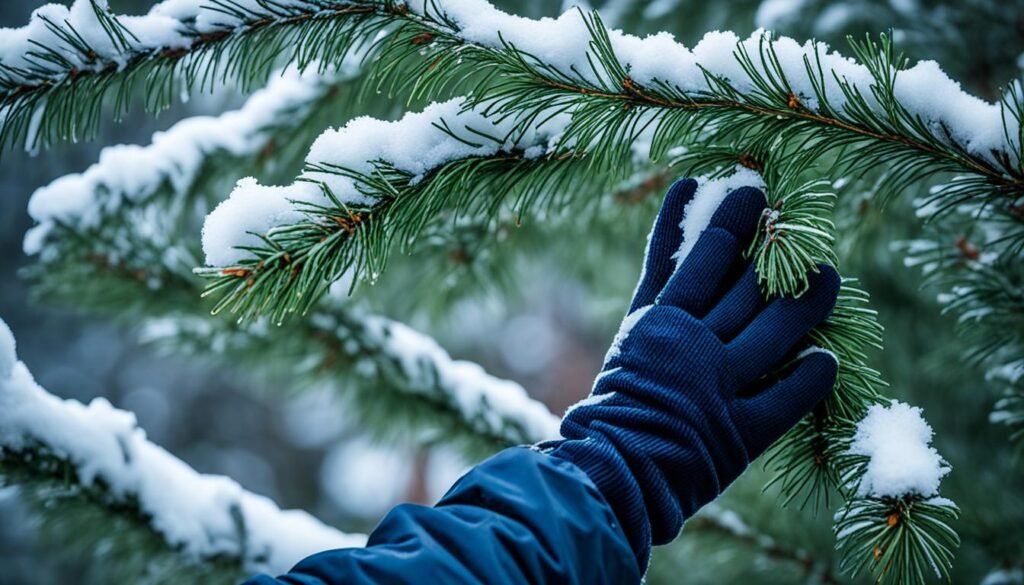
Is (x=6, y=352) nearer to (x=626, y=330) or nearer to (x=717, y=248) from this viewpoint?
(x=626, y=330)

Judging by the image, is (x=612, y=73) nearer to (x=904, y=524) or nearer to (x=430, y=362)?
(x=904, y=524)

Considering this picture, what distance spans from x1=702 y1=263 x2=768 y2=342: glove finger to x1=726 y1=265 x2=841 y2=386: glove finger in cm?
2

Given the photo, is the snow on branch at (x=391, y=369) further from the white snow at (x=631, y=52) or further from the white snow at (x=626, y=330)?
the white snow at (x=631, y=52)

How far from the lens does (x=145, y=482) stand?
1.30 meters

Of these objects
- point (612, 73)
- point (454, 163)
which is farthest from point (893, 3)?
point (454, 163)

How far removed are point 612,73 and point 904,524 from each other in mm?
595

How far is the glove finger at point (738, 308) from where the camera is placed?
0.88 m

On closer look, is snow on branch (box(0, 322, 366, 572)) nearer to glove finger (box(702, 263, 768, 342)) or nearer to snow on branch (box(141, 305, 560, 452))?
snow on branch (box(141, 305, 560, 452))

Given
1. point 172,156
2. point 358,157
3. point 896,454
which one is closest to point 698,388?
point 896,454

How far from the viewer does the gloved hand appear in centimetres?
83

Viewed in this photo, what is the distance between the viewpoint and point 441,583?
70cm

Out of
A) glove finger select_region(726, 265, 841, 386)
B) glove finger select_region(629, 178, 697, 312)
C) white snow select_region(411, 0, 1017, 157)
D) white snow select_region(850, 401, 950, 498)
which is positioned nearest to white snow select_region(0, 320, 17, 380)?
white snow select_region(411, 0, 1017, 157)

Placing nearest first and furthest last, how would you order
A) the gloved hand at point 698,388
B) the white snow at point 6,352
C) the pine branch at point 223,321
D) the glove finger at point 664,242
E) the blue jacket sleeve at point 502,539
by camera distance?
the blue jacket sleeve at point 502,539 < the gloved hand at point 698,388 < the glove finger at point 664,242 < the white snow at point 6,352 < the pine branch at point 223,321

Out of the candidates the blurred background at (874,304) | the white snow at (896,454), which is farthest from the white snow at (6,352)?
the white snow at (896,454)
